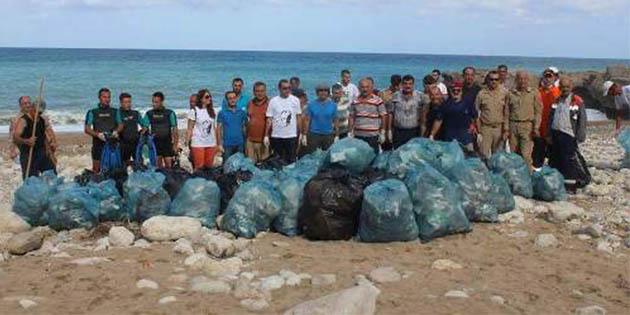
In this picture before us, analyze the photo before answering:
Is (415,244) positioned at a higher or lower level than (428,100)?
lower

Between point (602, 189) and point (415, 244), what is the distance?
143 inches

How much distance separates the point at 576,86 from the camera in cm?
2912

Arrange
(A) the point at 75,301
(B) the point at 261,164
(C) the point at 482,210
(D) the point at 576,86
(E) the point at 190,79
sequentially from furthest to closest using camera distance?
(E) the point at 190,79 → (D) the point at 576,86 → (B) the point at 261,164 → (C) the point at 482,210 → (A) the point at 75,301

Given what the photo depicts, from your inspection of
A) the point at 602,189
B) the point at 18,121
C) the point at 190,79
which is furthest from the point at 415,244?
the point at 190,79

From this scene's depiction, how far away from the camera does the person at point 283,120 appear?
8375 mm

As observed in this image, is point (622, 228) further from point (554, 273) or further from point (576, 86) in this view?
point (576, 86)

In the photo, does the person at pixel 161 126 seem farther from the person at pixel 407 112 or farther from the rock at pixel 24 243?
the person at pixel 407 112

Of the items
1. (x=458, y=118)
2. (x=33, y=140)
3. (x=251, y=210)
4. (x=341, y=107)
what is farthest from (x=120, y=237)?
(x=341, y=107)

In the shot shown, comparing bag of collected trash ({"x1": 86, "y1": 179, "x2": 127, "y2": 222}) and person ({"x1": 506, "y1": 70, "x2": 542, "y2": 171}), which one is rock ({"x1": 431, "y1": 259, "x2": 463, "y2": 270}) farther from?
person ({"x1": 506, "y1": 70, "x2": 542, "y2": 171})

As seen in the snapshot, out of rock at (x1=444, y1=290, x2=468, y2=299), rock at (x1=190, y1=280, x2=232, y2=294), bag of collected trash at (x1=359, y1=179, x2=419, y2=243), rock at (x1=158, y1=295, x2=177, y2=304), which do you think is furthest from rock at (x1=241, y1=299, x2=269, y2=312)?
bag of collected trash at (x1=359, y1=179, x2=419, y2=243)

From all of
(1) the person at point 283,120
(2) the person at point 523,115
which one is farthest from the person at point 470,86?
(1) the person at point 283,120

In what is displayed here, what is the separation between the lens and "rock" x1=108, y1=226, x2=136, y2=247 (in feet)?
19.7

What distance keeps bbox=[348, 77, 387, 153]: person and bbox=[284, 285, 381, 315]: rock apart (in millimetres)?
4020

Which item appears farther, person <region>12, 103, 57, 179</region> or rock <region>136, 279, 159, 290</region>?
person <region>12, 103, 57, 179</region>
